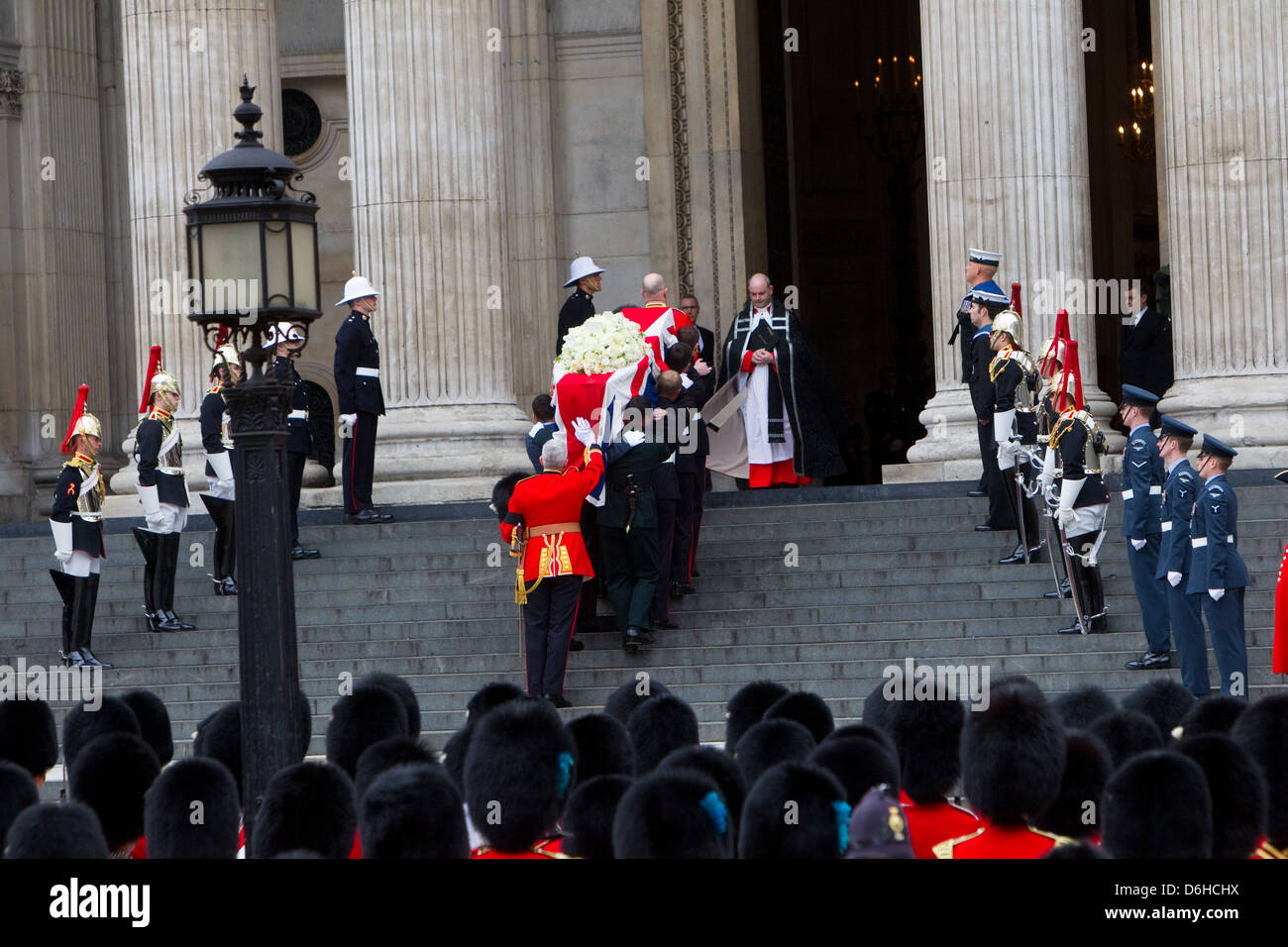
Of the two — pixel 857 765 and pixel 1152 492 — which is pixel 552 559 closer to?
pixel 1152 492

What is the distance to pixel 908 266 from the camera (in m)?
27.4

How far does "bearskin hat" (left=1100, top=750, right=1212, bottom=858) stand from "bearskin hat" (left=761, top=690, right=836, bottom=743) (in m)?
2.23

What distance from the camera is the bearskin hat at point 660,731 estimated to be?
8867mm

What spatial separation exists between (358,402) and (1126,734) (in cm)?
1003

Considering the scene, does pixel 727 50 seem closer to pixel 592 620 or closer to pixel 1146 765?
pixel 592 620

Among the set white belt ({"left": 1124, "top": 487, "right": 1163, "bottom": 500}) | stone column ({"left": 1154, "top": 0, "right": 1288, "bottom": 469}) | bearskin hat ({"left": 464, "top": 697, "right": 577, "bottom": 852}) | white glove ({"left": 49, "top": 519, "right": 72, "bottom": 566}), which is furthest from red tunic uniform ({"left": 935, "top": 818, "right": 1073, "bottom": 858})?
stone column ({"left": 1154, "top": 0, "right": 1288, "bottom": 469})

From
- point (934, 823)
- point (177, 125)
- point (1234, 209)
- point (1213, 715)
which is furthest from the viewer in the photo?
point (177, 125)

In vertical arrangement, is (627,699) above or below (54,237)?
below

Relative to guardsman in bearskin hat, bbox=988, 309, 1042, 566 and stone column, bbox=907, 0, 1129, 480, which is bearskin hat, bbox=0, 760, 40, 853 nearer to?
guardsman in bearskin hat, bbox=988, 309, 1042, 566

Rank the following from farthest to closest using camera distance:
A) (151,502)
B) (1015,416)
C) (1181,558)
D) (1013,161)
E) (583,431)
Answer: (1013,161) < (151,502) < (1015,416) < (583,431) < (1181,558)

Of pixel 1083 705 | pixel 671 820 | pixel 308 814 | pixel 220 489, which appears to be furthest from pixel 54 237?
pixel 671 820

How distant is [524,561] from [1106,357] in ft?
45.4

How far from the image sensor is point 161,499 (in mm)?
15875

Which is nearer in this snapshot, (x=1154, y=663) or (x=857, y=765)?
(x=857, y=765)
